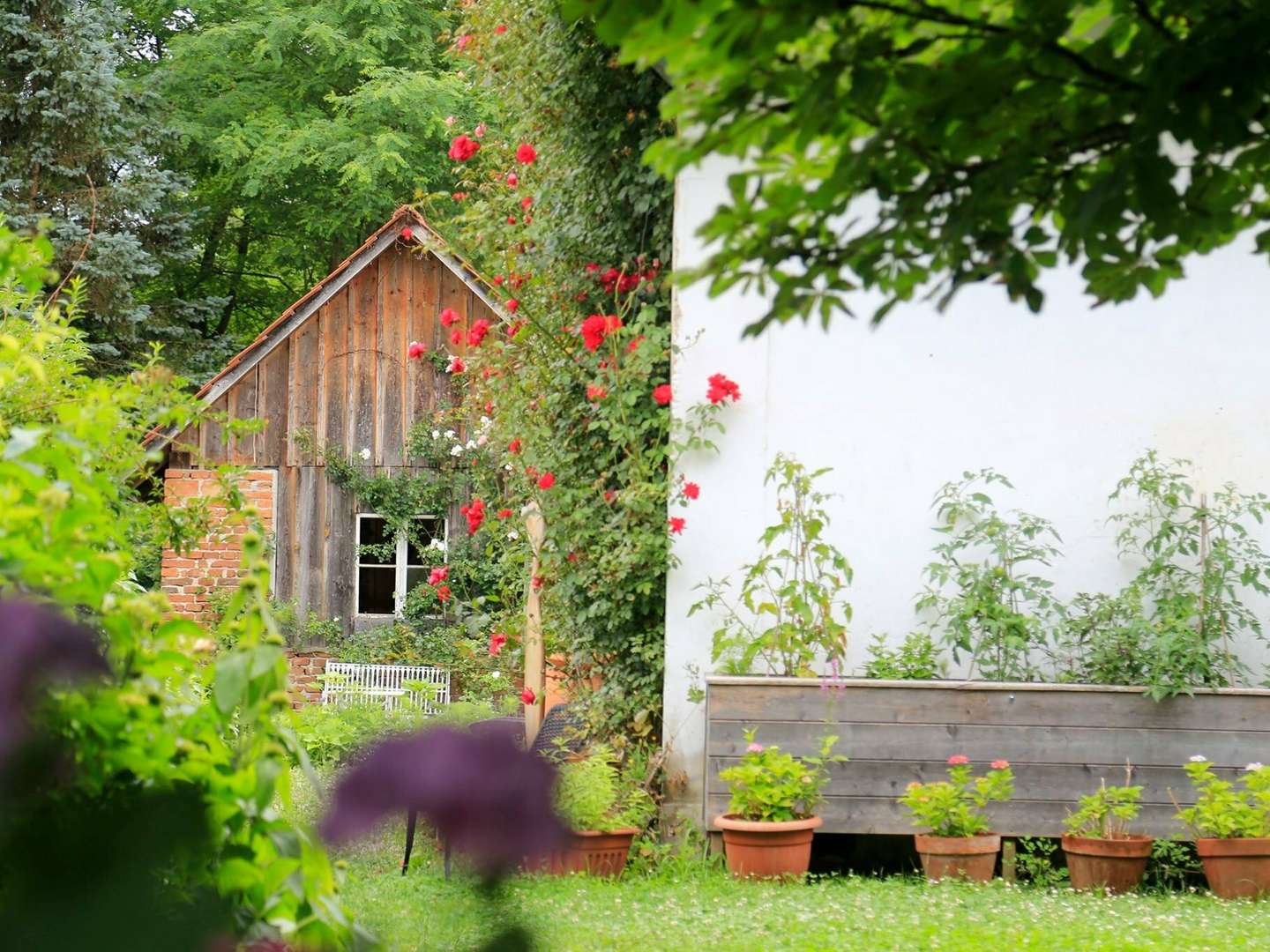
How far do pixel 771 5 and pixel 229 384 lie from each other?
1284cm

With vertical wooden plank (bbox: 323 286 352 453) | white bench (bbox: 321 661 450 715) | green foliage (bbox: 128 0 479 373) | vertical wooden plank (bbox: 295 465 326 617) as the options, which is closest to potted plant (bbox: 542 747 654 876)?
white bench (bbox: 321 661 450 715)

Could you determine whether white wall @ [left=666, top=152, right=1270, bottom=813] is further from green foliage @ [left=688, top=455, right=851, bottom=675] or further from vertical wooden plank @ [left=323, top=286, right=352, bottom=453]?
vertical wooden plank @ [left=323, top=286, right=352, bottom=453]

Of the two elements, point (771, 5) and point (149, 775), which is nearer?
point (149, 775)

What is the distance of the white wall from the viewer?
5.95 meters

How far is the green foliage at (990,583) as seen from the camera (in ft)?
18.6

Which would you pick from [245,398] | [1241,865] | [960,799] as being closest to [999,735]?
[960,799]

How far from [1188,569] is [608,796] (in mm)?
2619

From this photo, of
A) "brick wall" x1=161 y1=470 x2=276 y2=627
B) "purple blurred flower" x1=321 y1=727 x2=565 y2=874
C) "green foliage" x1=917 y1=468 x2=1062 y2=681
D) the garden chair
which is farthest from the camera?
"brick wall" x1=161 y1=470 x2=276 y2=627

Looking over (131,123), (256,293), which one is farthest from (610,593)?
(256,293)

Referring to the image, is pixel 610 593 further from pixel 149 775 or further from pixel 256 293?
pixel 256 293

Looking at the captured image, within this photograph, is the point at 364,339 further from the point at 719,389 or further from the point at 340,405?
the point at 719,389

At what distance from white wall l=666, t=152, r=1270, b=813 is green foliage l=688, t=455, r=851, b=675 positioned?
3.4 inches

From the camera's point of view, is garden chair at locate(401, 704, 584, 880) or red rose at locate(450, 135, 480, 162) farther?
red rose at locate(450, 135, 480, 162)

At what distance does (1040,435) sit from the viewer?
236 inches
